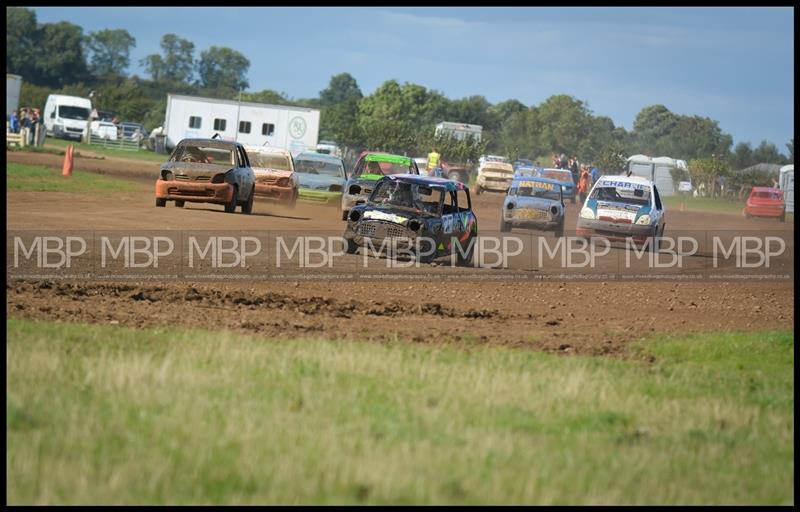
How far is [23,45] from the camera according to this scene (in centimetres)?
16275

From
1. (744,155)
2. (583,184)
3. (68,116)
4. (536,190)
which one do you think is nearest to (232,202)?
(536,190)

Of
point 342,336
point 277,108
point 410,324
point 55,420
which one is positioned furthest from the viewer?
point 277,108

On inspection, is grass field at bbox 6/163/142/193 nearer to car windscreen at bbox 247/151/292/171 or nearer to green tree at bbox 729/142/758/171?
car windscreen at bbox 247/151/292/171

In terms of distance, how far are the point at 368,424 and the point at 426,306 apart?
736 cm

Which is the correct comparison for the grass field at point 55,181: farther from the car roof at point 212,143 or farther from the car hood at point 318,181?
the car roof at point 212,143

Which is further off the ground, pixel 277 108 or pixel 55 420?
pixel 277 108

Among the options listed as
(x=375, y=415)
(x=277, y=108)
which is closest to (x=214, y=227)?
(x=375, y=415)

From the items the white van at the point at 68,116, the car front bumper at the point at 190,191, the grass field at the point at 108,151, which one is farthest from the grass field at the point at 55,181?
the white van at the point at 68,116

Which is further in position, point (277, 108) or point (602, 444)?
point (277, 108)

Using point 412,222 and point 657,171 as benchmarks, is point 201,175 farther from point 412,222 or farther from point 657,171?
point 657,171

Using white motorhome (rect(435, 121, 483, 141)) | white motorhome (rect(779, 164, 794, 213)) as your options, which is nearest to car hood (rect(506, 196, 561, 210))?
white motorhome (rect(779, 164, 794, 213))

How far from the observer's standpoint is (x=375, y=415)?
8031 millimetres

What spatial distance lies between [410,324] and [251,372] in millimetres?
4377

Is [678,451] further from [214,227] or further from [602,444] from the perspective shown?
[214,227]
